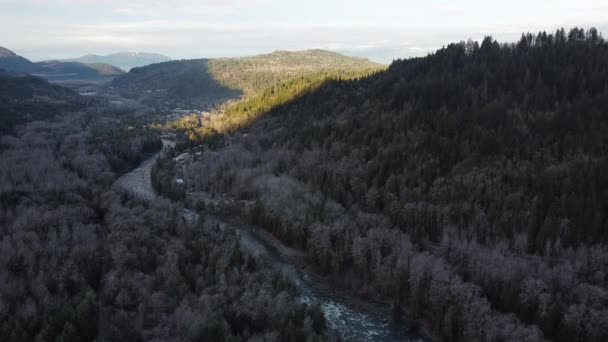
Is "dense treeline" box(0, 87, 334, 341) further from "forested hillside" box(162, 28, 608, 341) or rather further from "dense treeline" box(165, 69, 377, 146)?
"dense treeline" box(165, 69, 377, 146)

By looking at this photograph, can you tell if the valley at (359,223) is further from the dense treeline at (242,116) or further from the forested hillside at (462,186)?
the dense treeline at (242,116)

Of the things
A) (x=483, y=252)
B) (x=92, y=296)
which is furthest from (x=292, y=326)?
(x=483, y=252)

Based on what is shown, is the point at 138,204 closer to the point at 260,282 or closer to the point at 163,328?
the point at 260,282

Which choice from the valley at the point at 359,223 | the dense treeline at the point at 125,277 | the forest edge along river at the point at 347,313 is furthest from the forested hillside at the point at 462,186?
the dense treeline at the point at 125,277

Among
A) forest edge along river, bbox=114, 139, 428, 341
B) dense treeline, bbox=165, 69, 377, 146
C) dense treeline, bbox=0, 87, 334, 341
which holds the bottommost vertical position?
forest edge along river, bbox=114, 139, 428, 341

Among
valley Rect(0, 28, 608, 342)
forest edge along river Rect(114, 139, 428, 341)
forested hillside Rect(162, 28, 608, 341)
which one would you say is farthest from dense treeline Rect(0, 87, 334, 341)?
forested hillside Rect(162, 28, 608, 341)
